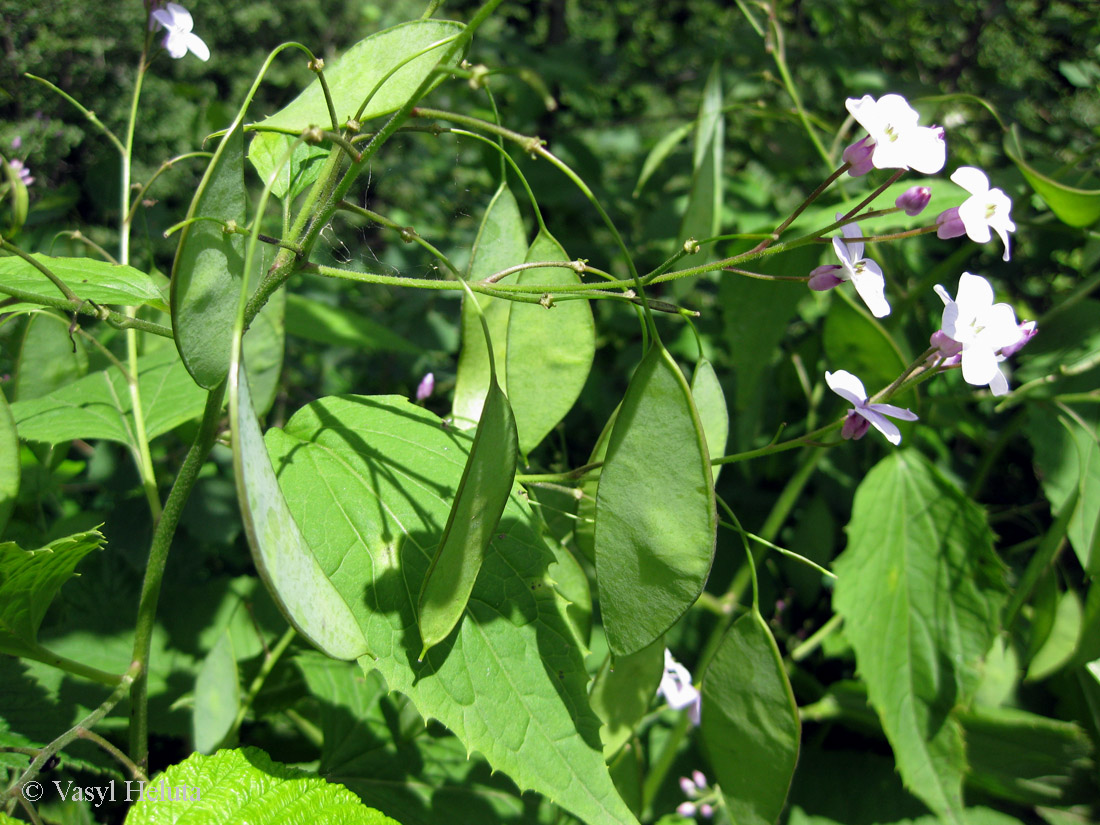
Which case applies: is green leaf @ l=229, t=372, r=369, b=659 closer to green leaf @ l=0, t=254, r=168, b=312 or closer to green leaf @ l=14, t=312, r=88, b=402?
green leaf @ l=0, t=254, r=168, b=312

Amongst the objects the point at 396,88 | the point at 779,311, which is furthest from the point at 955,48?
the point at 396,88

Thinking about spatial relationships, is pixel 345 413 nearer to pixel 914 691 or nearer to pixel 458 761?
pixel 458 761

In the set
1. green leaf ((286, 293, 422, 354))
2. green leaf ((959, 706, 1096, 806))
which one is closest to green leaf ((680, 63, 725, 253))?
green leaf ((286, 293, 422, 354))

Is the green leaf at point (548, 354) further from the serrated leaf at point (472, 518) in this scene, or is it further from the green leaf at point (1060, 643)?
the green leaf at point (1060, 643)

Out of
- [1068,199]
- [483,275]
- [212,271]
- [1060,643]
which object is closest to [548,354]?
[483,275]

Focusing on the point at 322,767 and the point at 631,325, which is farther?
the point at 631,325

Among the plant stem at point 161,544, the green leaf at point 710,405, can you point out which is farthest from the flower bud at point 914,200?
the plant stem at point 161,544

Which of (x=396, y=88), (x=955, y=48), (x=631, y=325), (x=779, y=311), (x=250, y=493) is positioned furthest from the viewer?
(x=955, y=48)
